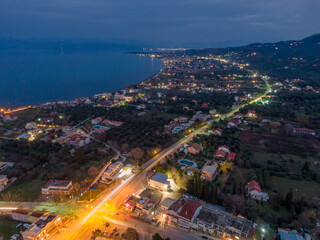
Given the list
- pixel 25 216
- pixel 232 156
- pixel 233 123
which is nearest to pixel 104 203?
pixel 25 216

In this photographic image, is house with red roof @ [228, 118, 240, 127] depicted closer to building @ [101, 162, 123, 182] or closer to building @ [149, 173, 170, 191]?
building @ [149, 173, 170, 191]

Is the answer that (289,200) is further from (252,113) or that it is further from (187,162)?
(252,113)

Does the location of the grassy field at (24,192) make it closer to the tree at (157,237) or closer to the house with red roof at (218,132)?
the tree at (157,237)

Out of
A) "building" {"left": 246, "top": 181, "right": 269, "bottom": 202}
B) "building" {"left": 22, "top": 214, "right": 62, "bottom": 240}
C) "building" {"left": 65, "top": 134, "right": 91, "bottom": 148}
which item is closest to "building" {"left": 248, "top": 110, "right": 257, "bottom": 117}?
"building" {"left": 246, "top": 181, "right": 269, "bottom": 202}

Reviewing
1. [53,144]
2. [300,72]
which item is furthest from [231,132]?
[300,72]

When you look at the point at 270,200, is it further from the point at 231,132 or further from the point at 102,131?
the point at 102,131
